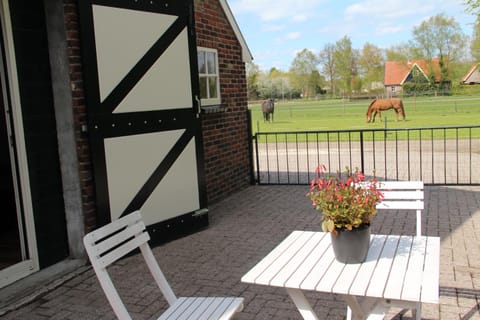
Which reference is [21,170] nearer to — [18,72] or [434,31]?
[18,72]

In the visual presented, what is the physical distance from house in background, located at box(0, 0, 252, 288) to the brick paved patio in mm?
532

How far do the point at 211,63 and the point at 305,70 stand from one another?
56.5m

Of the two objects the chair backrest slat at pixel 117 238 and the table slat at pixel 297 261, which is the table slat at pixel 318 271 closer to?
the table slat at pixel 297 261

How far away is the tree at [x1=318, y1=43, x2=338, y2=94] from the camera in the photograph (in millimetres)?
58969

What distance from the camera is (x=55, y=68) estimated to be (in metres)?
4.65

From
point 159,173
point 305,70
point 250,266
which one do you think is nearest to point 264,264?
point 250,266

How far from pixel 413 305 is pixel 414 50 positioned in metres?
47.8

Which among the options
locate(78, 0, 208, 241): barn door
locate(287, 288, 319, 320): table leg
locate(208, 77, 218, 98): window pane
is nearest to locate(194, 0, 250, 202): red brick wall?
locate(208, 77, 218, 98): window pane

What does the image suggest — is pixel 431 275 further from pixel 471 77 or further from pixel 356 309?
pixel 471 77

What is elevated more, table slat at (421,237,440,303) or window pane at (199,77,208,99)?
window pane at (199,77,208,99)

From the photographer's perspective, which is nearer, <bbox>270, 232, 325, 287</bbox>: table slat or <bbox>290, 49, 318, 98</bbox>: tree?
<bbox>270, 232, 325, 287</bbox>: table slat

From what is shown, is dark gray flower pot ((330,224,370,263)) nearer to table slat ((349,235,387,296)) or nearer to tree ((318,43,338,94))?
table slat ((349,235,387,296))

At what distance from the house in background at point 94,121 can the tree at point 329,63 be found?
182 ft

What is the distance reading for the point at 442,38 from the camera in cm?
4391
